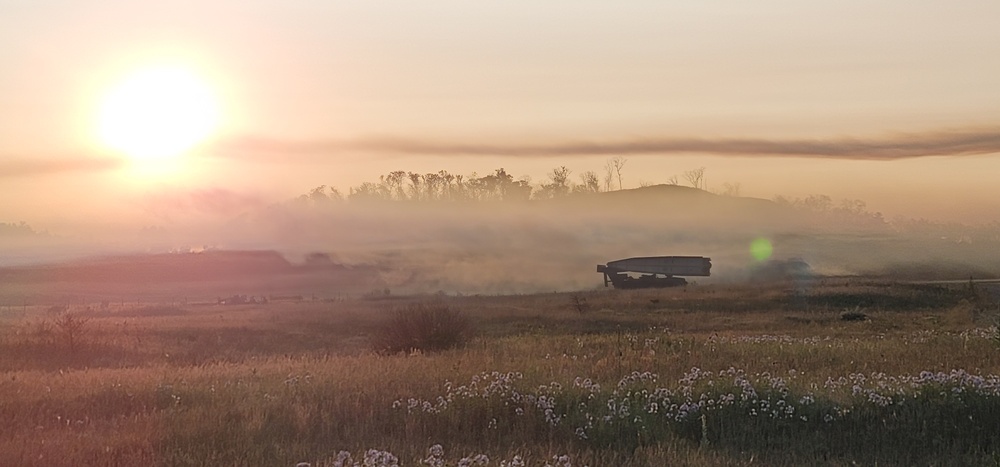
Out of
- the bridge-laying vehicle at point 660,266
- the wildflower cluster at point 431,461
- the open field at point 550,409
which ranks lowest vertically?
the bridge-laying vehicle at point 660,266

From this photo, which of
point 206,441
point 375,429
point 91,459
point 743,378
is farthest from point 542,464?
point 743,378

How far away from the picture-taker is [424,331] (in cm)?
2478

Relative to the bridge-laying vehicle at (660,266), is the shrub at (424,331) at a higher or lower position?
higher

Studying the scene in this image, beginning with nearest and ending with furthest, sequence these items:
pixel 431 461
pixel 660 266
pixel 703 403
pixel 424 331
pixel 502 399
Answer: pixel 431 461 < pixel 703 403 < pixel 502 399 < pixel 424 331 < pixel 660 266

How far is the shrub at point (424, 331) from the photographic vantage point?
2464 cm

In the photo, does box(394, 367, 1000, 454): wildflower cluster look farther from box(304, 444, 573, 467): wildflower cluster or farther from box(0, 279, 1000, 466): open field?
box(304, 444, 573, 467): wildflower cluster

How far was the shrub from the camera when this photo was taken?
24641mm

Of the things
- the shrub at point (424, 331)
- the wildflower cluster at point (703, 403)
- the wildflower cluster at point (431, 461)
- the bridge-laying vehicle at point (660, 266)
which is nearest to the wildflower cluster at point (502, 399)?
the wildflower cluster at point (703, 403)

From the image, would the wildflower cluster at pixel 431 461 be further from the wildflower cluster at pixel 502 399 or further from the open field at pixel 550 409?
the wildflower cluster at pixel 502 399

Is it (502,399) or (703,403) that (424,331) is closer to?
(502,399)

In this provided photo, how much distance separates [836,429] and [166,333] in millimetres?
30108

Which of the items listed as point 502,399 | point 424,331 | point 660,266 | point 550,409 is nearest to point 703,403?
point 550,409

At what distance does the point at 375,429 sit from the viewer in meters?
10.6

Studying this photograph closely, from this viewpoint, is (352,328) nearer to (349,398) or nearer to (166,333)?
(166,333)
